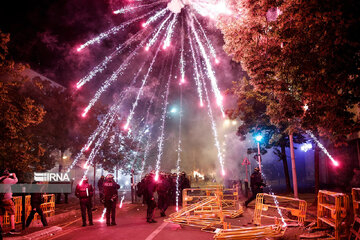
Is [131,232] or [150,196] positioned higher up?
[150,196]

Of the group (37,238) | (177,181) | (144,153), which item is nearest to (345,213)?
(37,238)

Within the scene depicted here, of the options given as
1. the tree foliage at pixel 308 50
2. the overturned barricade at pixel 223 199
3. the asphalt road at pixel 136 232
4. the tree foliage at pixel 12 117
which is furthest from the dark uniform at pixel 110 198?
the tree foliage at pixel 308 50

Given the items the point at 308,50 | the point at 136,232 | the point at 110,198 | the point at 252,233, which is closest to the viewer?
the point at 252,233

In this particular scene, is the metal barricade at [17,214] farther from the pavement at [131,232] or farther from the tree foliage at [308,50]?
the tree foliage at [308,50]

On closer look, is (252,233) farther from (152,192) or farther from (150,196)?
(152,192)

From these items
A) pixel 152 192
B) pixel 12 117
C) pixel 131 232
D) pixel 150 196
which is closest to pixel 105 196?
pixel 150 196

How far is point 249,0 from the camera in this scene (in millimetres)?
8125

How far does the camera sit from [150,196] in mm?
10922

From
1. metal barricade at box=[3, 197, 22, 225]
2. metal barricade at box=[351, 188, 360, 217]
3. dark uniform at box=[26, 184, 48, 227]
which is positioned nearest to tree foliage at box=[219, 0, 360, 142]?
metal barricade at box=[351, 188, 360, 217]

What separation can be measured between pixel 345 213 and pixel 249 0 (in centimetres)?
621

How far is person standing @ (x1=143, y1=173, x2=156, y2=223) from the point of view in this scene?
1052 cm

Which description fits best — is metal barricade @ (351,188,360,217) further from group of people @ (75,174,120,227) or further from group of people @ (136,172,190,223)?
group of people @ (75,174,120,227)

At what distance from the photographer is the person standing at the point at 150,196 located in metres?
10.5

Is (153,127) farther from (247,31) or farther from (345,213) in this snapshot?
(345,213)
